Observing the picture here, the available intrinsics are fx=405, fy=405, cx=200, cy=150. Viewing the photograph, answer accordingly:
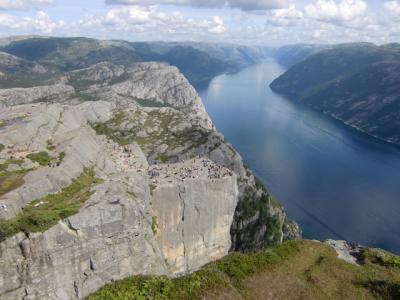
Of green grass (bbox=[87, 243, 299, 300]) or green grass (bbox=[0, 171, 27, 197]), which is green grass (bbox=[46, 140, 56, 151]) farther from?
green grass (bbox=[87, 243, 299, 300])

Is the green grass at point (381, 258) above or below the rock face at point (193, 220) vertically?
above

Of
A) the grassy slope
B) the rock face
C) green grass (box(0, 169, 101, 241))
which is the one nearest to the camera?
the grassy slope

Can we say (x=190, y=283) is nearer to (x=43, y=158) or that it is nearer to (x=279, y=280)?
(x=279, y=280)

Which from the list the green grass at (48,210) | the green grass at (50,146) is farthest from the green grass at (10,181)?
the green grass at (50,146)

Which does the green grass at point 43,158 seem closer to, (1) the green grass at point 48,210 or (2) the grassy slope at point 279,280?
(1) the green grass at point 48,210

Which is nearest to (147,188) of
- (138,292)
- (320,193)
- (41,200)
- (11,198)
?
(41,200)

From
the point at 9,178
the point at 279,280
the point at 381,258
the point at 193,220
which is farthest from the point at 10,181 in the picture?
the point at 381,258

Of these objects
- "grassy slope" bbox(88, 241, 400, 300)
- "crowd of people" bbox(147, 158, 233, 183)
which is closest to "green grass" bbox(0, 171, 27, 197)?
"crowd of people" bbox(147, 158, 233, 183)
